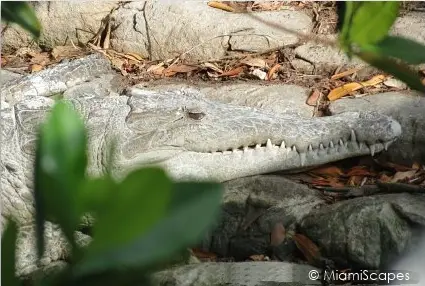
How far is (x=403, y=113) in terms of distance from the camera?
335 centimetres

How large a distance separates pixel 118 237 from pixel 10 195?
277 cm

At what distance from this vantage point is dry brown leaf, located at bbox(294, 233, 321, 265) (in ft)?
8.05

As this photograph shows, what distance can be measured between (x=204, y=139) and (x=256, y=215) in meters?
0.43

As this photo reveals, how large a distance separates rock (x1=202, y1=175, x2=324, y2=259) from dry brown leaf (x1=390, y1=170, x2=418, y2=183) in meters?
0.34

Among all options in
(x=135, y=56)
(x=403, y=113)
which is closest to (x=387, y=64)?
(x=403, y=113)

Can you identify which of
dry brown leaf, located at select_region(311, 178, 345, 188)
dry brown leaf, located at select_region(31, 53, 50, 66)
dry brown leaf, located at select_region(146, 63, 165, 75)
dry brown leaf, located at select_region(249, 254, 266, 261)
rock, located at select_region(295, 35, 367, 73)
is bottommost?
dry brown leaf, located at select_region(249, 254, 266, 261)

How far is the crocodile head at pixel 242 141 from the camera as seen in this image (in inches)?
119

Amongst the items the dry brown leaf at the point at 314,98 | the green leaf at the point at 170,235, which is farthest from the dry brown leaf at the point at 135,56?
the green leaf at the point at 170,235

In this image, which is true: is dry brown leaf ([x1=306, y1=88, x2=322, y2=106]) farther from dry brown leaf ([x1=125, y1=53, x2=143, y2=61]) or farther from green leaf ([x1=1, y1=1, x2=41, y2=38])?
green leaf ([x1=1, y1=1, x2=41, y2=38])

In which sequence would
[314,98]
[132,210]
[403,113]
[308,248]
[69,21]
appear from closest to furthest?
[132,210] < [308,248] < [403,113] < [314,98] < [69,21]

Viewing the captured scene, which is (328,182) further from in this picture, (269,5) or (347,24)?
(347,24)

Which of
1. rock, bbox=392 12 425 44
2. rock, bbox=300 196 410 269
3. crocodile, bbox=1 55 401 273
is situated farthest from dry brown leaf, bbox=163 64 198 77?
rock, bbox=300 196 410 269

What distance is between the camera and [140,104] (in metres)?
3.27

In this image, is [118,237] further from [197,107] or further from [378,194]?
[197,107]
